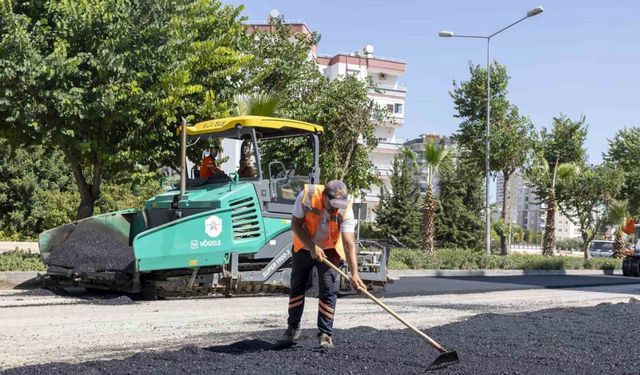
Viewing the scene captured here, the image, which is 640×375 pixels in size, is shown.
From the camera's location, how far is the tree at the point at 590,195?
31.5m

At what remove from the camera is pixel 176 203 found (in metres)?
10.4

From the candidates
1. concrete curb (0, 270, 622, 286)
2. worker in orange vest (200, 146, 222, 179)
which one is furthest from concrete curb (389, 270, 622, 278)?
worker in orange vest (200, 146, 222, 179)

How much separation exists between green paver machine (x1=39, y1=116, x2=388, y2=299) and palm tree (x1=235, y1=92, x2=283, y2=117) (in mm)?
3971

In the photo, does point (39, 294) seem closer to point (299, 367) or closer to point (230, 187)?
point (230, 187)

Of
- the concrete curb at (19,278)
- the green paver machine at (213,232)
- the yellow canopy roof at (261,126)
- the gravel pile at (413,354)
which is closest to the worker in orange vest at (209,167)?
the green paver machine at (213,232)

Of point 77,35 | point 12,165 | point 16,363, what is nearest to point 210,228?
point 16,363

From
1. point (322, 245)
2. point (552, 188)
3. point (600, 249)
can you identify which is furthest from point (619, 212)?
point (322, 245)

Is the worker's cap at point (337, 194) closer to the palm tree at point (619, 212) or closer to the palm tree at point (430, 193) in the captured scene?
the palm tree at point (430, 193)

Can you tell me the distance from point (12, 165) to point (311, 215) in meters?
22.4

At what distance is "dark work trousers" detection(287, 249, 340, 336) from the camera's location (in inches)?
245

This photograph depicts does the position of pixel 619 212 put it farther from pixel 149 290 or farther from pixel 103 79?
pixel 149 290

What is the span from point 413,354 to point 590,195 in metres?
28.8

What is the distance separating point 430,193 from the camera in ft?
80.3

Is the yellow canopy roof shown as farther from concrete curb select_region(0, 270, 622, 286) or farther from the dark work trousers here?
the dark work trousers
